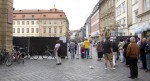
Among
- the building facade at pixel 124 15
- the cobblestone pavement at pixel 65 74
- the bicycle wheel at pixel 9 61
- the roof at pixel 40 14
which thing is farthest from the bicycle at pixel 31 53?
the roof at pixel 40 14

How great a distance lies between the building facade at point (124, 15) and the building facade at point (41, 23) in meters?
71.4

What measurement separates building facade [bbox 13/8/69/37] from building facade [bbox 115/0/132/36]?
71.4 meters

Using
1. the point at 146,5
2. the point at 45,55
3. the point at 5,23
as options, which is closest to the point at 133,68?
the point at 5,23

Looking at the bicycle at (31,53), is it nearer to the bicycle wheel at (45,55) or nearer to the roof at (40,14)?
the bicycle wheel at (45,55)

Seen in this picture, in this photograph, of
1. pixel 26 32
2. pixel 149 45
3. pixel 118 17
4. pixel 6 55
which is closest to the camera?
pixel 149 45

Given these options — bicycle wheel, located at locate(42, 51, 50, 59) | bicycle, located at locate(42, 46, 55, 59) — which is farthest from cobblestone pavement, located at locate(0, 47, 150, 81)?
bicycle wheel, located at locate(42, 51, 50, 59)

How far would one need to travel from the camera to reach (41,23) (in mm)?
127188

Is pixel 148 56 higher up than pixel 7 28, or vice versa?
pixel 7 28

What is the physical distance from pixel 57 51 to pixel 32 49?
7962 mm

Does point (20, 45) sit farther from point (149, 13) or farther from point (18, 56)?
point (149, 13)

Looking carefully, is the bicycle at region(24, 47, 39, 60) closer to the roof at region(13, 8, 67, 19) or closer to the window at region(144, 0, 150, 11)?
the window at region(144, 0, 150, 11)

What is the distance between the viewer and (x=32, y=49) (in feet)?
90.2

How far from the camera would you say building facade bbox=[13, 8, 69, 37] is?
411 ft

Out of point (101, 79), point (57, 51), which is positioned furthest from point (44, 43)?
point (101, 79)
